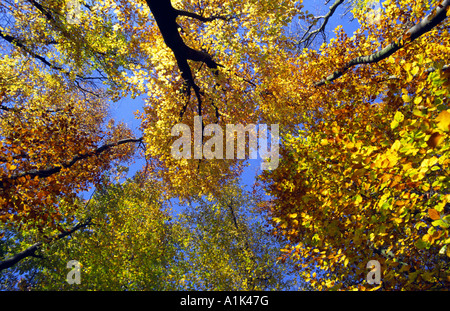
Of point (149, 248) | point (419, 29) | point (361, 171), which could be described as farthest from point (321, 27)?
point (149, 248)

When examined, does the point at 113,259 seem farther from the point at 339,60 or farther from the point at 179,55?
the point at 339,60

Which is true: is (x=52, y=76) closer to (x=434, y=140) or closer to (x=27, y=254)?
(x=27, y=254)

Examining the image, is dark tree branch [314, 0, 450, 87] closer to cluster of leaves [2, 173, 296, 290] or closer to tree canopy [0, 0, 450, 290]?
tree canopy [0, 0, 450, 290]

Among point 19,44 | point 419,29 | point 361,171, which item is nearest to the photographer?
point 361,171

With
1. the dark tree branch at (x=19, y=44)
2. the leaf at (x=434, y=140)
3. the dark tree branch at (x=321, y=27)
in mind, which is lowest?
the leaf at (x=434, y=140)

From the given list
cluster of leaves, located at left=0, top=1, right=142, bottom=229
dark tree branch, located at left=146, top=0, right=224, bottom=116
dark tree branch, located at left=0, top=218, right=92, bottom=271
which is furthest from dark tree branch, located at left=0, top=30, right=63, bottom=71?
dark tree branch, located at left=0, top=218, right=92, bottom=271

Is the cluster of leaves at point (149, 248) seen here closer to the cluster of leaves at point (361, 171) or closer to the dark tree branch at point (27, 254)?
the dark tree branch at point (27, 254)

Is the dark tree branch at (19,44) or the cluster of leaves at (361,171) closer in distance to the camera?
the cluster of leaves at (361,171)

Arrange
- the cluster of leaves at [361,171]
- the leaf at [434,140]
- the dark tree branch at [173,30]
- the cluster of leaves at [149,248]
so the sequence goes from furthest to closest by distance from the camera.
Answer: the cluster of leaves at [149,248]
the dark tree branch at [173,30]
the cluster of leaves at [361,171]
the leaf at [434,140]

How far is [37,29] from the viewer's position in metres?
11.6

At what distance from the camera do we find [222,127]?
1439cm

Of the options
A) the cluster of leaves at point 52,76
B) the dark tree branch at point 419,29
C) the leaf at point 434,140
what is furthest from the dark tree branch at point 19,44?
the dark tree branch at point 419,29

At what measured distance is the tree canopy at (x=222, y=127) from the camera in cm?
617
